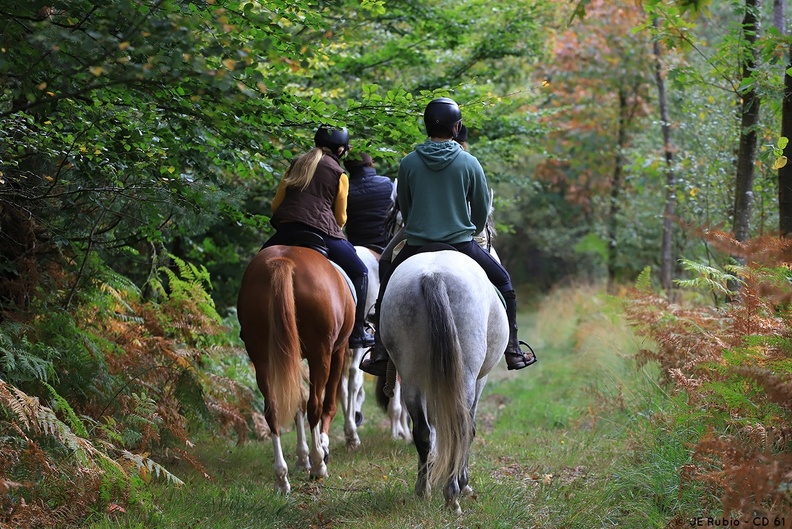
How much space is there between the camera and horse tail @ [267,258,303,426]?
6.49m

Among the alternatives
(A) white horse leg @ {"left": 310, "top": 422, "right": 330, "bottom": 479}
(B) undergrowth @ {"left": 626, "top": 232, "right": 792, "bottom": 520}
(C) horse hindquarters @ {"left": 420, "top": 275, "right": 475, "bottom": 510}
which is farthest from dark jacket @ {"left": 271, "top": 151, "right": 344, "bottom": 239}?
(B) undergrowth @ {"left": 626, "top": 232, "right": 792, "bottom": 520}

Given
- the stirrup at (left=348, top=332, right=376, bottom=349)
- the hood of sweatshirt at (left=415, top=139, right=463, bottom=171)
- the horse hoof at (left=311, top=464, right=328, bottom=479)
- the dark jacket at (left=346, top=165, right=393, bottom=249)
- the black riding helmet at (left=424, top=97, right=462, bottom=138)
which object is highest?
the black riding helmet at (left=424, top=97, right=462, bottom=138)

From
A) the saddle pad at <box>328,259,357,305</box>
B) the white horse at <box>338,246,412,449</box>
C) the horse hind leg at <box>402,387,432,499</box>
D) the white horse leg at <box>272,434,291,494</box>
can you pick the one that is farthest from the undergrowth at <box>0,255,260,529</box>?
the horse hind leg at <box>402,387,432,499</box>

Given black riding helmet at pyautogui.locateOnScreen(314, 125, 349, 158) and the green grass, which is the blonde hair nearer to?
black riding helmet at pyautogui.locateOnScreen(314, 125, 349, 158)

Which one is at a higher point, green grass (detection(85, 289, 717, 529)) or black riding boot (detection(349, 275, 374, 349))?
→ black riding boot (detection(349, 275, 374, 349))

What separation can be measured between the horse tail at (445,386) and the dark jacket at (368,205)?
3.70 m

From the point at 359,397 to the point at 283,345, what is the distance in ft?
10.8

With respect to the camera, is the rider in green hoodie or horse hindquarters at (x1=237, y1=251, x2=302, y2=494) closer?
the rider in green hoodie

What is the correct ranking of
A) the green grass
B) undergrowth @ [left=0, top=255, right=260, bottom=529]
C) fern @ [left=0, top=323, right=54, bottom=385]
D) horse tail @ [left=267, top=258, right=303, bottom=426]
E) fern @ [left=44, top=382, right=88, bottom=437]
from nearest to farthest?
undergrowth @ [left=0, top=255, right=260, bottom=529], the green grass, fern @ [left=44, top=382, right=88, bottom=437], fern @ [left=0, top=323, right=54, bottom=385], horse tail @ [left=267, top=258, right=303, bottom=426]

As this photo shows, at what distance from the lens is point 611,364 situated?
10.7 meters

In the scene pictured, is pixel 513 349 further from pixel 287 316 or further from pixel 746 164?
pixel 746 164

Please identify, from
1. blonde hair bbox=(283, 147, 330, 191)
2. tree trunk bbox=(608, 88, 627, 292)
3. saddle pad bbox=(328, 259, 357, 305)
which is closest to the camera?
blonde hair bbox=(283, 147, 330, 191)

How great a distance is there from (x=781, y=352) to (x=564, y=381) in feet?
25.1

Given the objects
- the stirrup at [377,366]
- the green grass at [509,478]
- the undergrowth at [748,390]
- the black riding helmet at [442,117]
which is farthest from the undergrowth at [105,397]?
the undergrowth at [748,390]
